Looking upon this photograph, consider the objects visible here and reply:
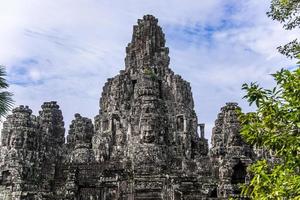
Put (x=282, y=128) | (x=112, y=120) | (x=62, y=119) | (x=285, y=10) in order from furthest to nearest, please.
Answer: (x=112, y=120) → (x=62, y=119) → (x=285, y=10) → (x=282, y=128)

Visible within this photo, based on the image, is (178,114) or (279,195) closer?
(279,195)

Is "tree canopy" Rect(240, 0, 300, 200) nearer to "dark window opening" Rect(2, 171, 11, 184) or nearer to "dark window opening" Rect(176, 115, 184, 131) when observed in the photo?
"dark window opening" Rect(2, 171, 11, 184)

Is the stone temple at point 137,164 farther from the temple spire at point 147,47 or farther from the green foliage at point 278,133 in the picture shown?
the temple spire at point 147,47

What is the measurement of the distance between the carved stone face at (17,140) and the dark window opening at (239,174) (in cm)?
1015

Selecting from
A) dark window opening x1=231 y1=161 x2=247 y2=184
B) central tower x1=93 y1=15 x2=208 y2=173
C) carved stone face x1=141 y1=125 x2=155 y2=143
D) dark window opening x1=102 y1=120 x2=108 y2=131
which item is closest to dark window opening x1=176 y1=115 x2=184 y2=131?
central tower x1=93 y1=15 x2=208 y2=173

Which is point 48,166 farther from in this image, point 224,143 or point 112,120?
point 112,120

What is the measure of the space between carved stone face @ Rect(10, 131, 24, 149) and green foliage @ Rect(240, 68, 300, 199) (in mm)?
16040

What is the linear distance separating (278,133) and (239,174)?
14.7 metres

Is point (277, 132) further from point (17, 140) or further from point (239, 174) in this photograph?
point (17, 140)

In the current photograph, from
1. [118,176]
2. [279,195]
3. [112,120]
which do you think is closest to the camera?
[279,195]

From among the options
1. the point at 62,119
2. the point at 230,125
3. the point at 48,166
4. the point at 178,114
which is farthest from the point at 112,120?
the point at 230,125

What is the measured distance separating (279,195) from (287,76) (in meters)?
1.88

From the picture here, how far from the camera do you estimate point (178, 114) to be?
44.2m

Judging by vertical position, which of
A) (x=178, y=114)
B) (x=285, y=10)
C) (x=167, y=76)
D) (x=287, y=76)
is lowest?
(x=287, y=76)
